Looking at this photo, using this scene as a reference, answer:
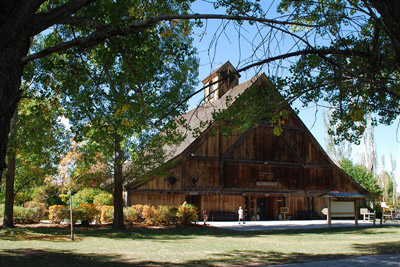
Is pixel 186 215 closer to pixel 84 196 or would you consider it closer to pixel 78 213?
pixel 78 213

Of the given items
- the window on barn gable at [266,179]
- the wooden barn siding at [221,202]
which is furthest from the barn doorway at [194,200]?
the window on barn gable at [266,179]

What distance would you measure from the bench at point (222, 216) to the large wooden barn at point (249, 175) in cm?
9

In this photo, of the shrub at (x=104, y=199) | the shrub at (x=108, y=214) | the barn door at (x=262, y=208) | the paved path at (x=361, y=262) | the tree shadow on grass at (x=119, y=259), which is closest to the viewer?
the paved path at (x=361, y=262)

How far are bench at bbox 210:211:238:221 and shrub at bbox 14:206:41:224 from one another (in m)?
12.8

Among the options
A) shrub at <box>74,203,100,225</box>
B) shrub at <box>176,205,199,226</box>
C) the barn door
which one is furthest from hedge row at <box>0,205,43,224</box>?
the barn door

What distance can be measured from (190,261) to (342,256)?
4591 mm

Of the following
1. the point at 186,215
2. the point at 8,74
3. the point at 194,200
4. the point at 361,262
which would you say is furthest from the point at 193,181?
the point at 8,74

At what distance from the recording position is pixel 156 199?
28.6 m

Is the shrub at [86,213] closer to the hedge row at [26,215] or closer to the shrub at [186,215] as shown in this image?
the hedge row at [26,215]

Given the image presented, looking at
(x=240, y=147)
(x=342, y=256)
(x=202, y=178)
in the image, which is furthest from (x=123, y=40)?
(x=240, y=147)

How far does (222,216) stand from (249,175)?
14.2 ft

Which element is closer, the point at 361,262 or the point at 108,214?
the point at 361,262

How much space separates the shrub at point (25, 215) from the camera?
2342 cm

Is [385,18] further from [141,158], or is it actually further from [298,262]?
[141,158]
